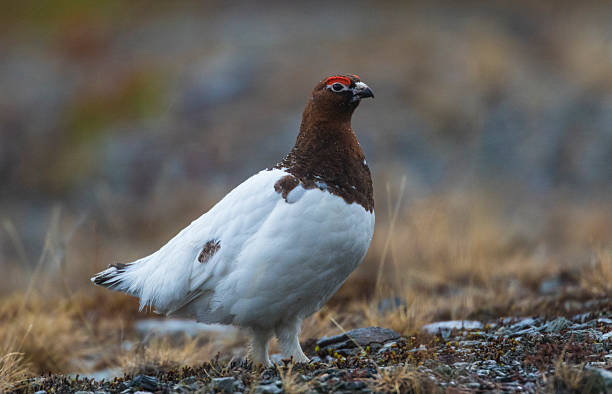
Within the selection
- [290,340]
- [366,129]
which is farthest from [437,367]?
[366,129]

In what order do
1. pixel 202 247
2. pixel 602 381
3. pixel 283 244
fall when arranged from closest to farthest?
pixel 602 381 → pixel 283 244 → pixel 202 247

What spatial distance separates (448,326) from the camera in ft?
15.3

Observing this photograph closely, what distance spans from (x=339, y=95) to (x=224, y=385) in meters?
1.89

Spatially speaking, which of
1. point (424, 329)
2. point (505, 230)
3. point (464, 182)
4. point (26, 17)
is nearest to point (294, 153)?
point (424, 329)

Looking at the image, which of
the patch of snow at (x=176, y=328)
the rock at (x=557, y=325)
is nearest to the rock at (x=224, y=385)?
the rock at (x=557, y=325)

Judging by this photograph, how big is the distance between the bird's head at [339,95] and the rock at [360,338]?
1401 mm

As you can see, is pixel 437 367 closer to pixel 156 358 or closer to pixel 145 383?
pixel 145 383

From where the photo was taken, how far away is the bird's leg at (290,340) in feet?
13.0

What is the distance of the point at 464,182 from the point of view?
11.1m

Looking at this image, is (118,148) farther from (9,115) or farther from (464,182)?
(464,182)

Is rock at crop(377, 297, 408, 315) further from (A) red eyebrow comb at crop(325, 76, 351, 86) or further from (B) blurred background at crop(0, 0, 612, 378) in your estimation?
(A) red eyebrow comb at crop(325, 76, 351, 86)

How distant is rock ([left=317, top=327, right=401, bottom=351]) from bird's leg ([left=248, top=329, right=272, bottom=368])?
457 mm

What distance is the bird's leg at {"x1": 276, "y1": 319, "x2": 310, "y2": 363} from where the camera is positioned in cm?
395

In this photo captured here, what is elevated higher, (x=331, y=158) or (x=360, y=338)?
(x=331, y=158)
